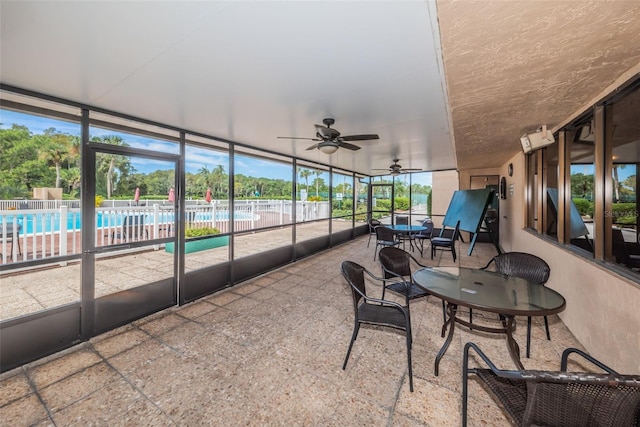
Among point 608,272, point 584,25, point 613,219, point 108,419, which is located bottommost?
A: point 108,419

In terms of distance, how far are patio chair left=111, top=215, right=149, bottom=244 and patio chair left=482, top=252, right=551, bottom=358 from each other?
3.94 m

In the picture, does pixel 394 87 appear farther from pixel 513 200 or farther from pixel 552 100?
pixel 513 200

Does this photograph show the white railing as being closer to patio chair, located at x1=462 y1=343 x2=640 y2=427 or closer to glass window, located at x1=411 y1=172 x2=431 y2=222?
patio chair, located at x1=462 y1=343 x2=640 y2=427

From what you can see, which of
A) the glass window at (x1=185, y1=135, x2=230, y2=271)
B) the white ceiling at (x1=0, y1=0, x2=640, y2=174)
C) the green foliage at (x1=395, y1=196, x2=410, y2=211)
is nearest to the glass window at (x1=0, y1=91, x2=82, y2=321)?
the white ceiling at (x1=0, y1=0, x2=640, y2=174)

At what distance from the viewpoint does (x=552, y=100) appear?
2320 millimetres

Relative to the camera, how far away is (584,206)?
2539 millimetres

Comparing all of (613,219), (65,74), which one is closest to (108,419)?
(65,74)

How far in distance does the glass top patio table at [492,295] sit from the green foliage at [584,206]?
0.98 m

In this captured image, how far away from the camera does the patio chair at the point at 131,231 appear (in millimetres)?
3066

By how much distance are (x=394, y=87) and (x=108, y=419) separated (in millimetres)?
3150

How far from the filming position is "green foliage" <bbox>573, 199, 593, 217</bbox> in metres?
2.35

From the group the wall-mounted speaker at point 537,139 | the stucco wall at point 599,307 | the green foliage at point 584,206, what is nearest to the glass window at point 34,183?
the stucco wall at point 599,307

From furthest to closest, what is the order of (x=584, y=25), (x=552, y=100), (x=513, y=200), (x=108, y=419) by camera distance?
(x=513, y=200), (x=552, y=100), (x=108, y=419), (x=584, y=25)

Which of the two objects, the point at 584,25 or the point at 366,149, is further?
the point at 366,149
